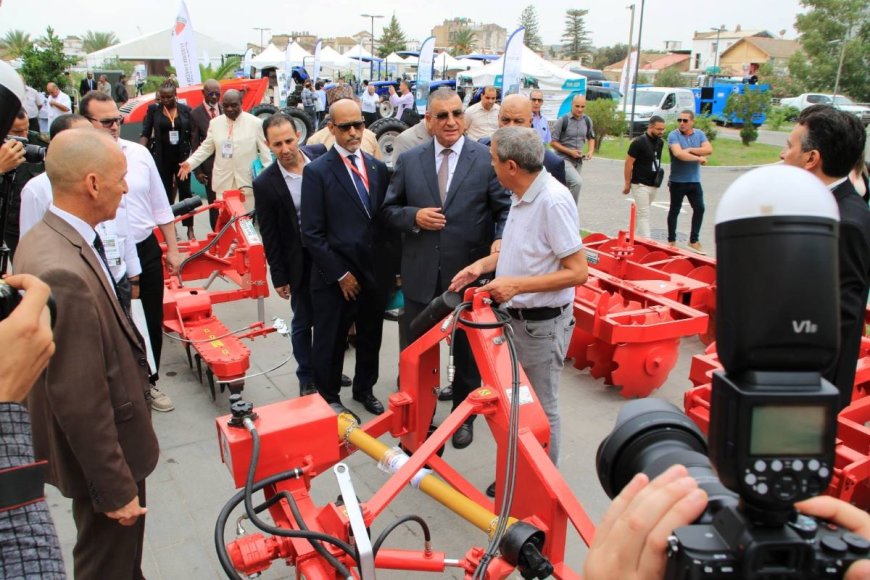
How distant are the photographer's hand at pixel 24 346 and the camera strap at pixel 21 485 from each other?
13cm

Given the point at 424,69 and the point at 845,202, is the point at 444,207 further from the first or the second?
the point at 424,69

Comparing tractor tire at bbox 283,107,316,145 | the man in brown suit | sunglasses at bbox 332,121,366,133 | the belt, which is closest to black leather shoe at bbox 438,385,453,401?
the belt

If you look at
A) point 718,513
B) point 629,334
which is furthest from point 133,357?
point 629,334

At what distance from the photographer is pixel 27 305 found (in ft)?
4.15

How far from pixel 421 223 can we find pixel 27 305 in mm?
2737

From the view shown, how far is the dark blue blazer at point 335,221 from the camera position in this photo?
4.09 meters

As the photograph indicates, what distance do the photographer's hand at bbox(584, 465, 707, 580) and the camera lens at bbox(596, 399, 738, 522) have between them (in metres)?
0.20

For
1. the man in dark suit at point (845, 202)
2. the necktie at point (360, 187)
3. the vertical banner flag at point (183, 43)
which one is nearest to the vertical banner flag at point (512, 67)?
the vertical banner flag at point (183, 43)

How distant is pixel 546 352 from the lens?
10.7 feet

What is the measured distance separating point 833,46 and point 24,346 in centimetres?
4387

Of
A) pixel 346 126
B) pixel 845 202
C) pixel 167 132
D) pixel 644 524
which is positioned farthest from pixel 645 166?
pixel 644 524

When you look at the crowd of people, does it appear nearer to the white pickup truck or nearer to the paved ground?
the paved ground

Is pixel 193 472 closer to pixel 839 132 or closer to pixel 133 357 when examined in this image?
pixel 133 357

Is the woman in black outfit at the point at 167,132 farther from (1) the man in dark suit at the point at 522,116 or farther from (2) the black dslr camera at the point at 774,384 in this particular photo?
(2) the black dslr camera at the point at 774,384
